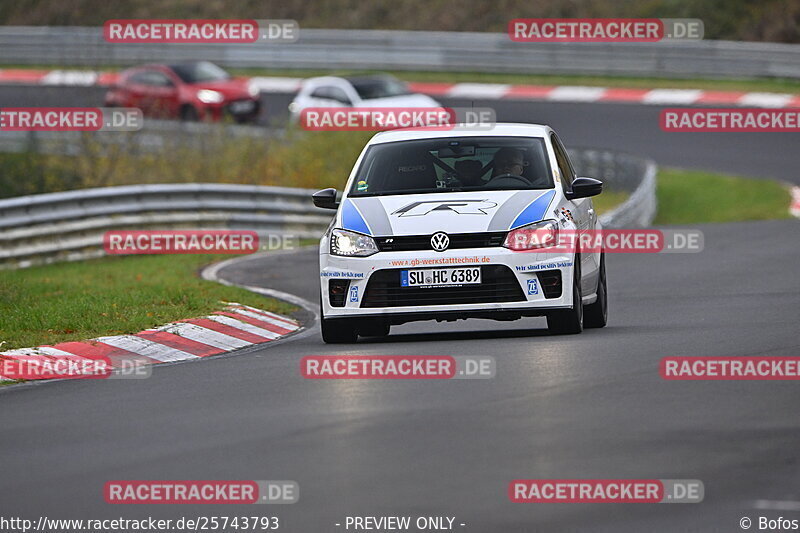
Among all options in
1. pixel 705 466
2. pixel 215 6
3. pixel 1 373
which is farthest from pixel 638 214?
pixel 215 6

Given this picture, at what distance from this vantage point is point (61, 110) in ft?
93.6

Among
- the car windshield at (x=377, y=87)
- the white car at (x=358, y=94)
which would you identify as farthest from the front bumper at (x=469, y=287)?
the car windshield at (x=377, y=87)

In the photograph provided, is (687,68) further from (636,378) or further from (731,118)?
(636,378)

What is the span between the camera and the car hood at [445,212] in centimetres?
1177

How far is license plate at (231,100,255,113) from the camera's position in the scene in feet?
124

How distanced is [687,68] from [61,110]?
17.2 meters

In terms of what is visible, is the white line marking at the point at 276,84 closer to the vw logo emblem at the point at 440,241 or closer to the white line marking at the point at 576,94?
the white line marking at the point at 576,94

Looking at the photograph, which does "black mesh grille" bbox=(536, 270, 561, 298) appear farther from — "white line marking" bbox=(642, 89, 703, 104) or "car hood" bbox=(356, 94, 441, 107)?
"white line marking" bbox=(642, 89, 703, 104)

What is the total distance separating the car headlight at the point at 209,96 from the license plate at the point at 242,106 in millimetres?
366

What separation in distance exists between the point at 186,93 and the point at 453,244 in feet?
91.6

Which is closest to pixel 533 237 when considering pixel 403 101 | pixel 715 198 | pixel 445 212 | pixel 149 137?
pixel 445 212

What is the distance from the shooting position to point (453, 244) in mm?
11695

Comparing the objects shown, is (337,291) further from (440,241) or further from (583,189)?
(583,189)

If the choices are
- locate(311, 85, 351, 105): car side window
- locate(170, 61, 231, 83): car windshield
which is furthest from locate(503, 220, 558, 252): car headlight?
locate(170, 61, 231, 83): car windshield
